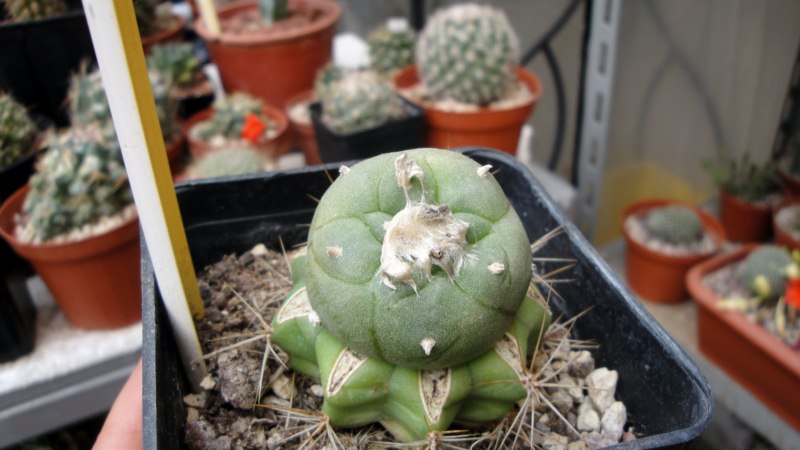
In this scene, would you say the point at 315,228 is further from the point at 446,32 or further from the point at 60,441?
the point at 60,441

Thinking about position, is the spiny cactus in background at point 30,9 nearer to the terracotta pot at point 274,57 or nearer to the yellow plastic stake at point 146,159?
the terracotta pot at point 274,57

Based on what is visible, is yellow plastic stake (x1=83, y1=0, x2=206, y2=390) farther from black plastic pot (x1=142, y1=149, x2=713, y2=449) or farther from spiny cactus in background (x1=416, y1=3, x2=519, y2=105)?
spiny cactus in background (x1=416, y1=3, x2=519, y2=105)

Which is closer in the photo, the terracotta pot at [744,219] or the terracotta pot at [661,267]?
the terracotta pot at [661,267]

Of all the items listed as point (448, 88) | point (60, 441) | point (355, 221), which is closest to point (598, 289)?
point (355, 221)

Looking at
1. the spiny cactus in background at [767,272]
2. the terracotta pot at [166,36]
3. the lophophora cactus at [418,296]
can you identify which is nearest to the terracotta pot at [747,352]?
the spiny cactus in background at [767,272]

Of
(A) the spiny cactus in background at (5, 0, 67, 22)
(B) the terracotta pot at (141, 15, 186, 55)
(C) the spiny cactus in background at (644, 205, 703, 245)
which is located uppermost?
(A) the spiny cactus in background at (5, 0, 67, 22)

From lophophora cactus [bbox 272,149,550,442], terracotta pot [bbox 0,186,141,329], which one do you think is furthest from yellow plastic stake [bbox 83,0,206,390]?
terracotta pot [bbox 0,186,141,329]

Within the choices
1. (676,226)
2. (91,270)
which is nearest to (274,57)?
(91,270)
